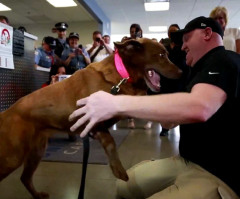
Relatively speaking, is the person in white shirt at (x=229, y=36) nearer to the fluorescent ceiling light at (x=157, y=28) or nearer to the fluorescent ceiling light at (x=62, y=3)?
the fluorescent ceiling light at (x=62, y=3)

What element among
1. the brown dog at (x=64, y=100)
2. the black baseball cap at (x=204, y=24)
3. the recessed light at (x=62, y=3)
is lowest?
the brown dog at (x=64, y=100)

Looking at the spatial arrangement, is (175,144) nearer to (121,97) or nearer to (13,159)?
(13,159)

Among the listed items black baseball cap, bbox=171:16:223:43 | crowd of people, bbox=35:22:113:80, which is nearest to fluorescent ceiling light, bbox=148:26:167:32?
crowd of people, bbox=35:22:113:80

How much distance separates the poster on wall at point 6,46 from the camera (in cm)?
279

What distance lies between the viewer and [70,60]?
3998mm

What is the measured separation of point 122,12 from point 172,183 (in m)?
8.50

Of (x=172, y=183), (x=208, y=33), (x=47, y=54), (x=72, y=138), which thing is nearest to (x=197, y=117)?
(x=208, y=33)

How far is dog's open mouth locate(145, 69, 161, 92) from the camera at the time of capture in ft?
5.04

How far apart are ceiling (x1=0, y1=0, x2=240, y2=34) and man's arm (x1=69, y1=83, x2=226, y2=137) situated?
7583mm

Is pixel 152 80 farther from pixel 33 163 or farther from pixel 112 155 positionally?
pixel 33 163

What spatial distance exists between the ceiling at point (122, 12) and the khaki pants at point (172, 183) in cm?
713

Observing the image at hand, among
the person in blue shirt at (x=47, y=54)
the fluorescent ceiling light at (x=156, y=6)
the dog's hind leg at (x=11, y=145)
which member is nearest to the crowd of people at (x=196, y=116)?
the dog's hind leg at (x=11, y=145)

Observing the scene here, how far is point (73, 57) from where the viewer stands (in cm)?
404

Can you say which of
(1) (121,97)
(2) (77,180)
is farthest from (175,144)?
(1) (121,97)
